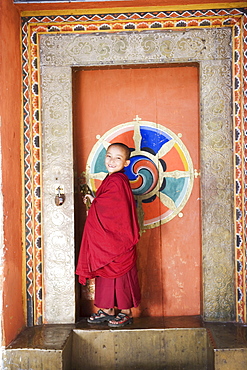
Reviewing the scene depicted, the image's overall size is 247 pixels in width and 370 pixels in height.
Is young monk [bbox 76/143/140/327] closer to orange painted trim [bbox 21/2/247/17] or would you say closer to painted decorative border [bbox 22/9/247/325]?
painted decorative border [bbox 22/9/247/325]

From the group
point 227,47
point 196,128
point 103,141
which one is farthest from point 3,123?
point 227,47

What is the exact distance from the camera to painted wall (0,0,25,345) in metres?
3.21

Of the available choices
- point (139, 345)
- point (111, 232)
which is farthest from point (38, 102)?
point (139, 345)

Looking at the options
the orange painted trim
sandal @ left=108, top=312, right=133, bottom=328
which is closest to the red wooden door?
sandal @ left=108, top=312, right=133, bottom=328

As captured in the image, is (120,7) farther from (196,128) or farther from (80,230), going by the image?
(80,230)

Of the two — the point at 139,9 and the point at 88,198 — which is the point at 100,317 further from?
the point at 139,9

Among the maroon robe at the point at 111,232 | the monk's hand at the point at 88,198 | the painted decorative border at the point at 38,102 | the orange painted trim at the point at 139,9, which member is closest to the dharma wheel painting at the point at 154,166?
the monk's hand at the point at 88,198

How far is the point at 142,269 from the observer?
153 inches

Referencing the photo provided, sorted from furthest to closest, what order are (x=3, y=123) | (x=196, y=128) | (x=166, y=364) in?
(x=196, y=128)
(x=166, y=364)
(x=3, y=123)

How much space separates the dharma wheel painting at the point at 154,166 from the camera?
151 inches

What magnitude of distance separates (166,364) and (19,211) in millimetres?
1775

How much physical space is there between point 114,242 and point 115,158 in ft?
2.28

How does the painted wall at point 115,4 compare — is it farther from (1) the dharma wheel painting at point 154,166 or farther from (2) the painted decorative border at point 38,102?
(1) the dharma wheel painting at point 154,166

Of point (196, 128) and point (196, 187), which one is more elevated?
point (196, 128)
